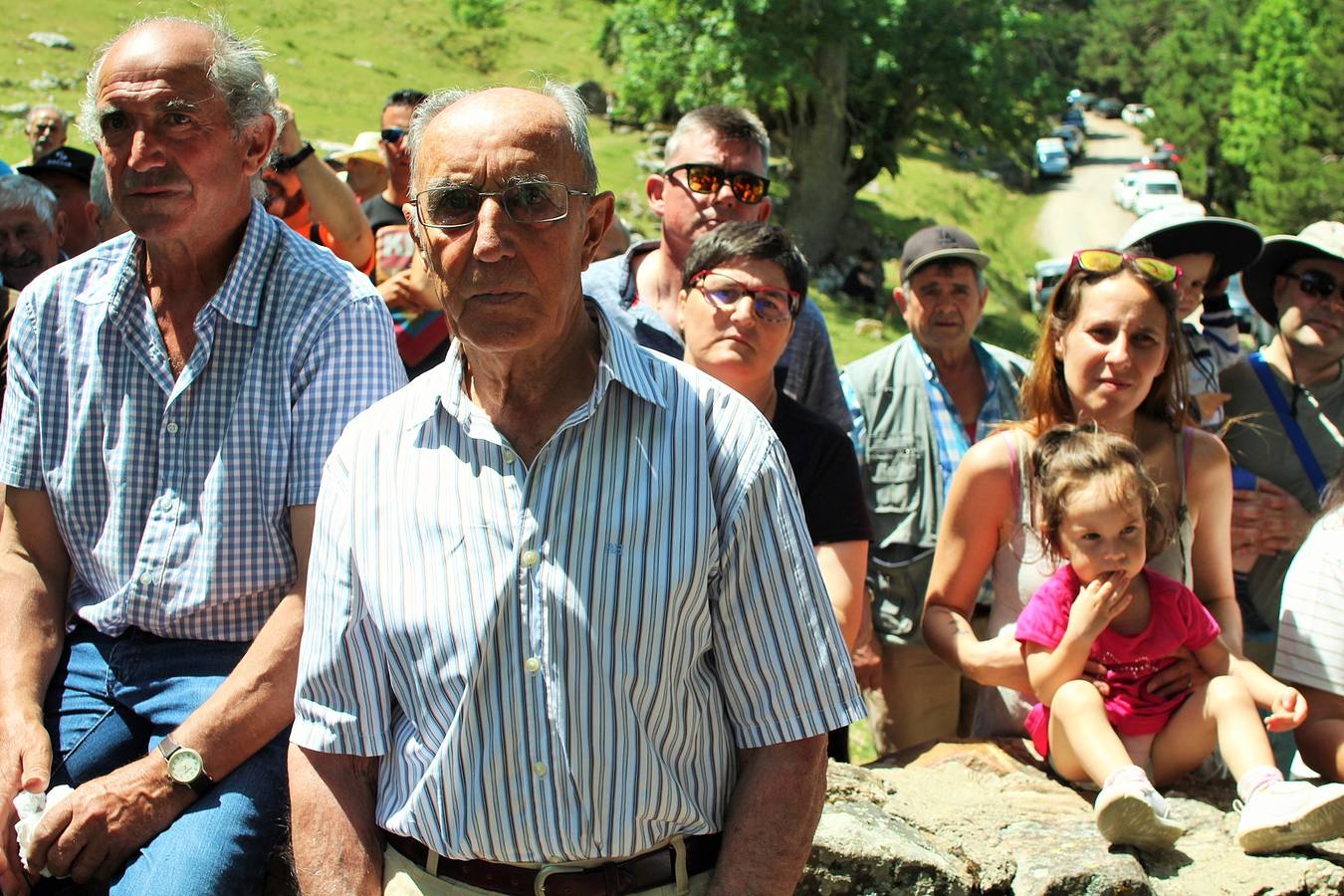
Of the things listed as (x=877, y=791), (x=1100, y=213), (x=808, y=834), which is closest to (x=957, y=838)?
(x=877, y=791)

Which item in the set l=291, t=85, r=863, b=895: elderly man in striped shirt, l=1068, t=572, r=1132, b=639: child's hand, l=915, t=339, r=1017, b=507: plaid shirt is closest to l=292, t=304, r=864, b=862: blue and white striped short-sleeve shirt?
l=291, t=85, r=863, b=895: elderly man in striped shirt

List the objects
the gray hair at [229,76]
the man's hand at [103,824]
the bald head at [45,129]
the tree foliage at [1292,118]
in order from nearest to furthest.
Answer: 1. the man's hand at [103,824]
2. the gray hair at [229,76]
3. the bald head at [45,129]
4. the tree foliage at [1292,118]

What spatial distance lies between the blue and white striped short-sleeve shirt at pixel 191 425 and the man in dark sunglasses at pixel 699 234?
1614mm

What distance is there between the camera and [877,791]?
3.29m

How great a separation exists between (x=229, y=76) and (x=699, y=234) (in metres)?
1.93

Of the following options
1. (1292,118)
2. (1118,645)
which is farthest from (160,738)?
(1292,118)

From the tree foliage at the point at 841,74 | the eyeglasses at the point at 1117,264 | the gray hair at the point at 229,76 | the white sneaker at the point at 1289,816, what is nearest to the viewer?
the gray hair at the point at 229,76

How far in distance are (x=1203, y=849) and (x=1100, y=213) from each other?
149ft

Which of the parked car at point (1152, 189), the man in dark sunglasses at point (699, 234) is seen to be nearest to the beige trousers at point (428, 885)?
the man in dark sunglasses at point (699, 234)

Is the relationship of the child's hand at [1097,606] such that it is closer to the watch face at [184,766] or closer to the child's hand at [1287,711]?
the child's hand at [1287,711]

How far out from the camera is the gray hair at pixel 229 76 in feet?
9.32

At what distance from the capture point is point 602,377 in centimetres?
208

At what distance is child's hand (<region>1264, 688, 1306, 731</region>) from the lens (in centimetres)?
325

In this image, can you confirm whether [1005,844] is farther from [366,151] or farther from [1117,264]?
[366,151]
